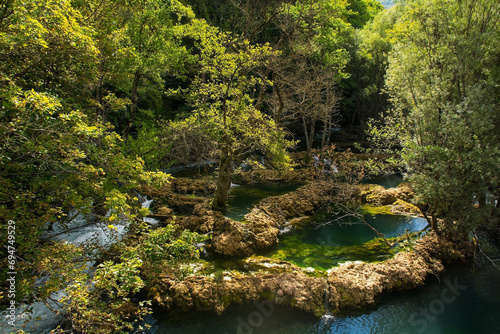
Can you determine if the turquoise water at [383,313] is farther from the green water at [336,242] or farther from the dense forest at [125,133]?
the dense forest at [125,133]

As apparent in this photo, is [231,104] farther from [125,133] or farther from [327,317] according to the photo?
[327,317]

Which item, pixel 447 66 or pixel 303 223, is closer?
pixel 447 66

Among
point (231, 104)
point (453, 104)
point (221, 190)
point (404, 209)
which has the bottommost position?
point (221, 190)

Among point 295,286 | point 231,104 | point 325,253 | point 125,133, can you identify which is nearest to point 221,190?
point 231,104

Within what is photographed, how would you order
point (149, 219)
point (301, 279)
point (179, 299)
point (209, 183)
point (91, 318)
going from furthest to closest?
point (209, 183) < point (149, 219) < point (301, 279) < point (179, 299) < point (91, 318)

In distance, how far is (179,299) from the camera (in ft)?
24.6

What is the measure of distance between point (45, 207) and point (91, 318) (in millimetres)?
2180

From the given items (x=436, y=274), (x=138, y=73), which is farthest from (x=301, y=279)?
(x=138, y=73)

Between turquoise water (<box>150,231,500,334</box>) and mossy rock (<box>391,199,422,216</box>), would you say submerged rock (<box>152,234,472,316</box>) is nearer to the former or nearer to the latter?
turquoise water (<box>150,231,500,334</box>)

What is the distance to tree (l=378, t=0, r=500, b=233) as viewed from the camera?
348 inches

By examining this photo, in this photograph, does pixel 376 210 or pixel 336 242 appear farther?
pixel 376 210

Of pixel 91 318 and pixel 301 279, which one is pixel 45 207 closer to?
pixel 91 318

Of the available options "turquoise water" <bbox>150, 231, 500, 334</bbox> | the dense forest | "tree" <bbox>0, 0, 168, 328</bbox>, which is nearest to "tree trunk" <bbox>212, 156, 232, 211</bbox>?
the dense forest

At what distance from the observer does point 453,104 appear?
912 centimetres
